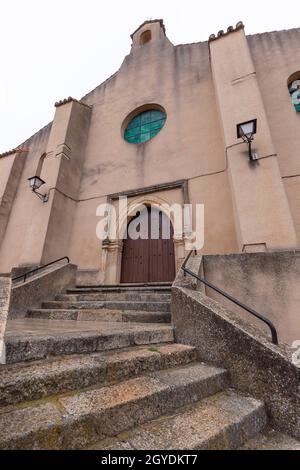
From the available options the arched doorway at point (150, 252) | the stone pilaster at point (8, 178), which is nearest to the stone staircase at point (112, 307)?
the arched doorway at point (150, 252)

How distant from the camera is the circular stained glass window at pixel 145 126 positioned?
7.71 m

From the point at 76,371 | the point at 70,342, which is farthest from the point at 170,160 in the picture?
the point at 76,371

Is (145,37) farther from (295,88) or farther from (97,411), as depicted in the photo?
(97,411)

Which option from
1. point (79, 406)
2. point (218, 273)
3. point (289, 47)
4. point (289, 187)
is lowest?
point (79, 406)

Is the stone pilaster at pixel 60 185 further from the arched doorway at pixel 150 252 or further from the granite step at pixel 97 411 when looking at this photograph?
the granite step at pixel 97 411

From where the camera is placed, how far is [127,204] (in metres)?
6.92

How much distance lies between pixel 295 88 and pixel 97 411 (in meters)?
8.84

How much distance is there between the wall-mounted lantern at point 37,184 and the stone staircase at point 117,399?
19.2ft

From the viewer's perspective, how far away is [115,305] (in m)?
3.81

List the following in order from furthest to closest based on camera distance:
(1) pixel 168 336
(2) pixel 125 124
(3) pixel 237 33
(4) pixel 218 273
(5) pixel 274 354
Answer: (2) pixel 125 124
(3) pixel 237 33
(4) pixel 218 273
(1) pixel 168 336
(5) pixel 274 354

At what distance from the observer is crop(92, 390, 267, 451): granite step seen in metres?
1.19

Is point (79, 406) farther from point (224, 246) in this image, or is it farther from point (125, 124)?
point (125, 124)

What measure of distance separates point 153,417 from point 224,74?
7.63 metres
